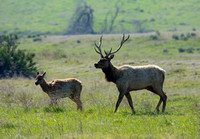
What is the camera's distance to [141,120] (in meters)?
10.8

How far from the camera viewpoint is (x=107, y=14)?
84125 millimetres

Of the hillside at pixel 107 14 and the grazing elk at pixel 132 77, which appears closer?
the grazing elk at pixel 132 77

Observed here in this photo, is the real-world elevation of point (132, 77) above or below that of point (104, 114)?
above

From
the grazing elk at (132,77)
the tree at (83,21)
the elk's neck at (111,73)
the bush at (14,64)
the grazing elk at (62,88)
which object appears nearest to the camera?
the grazing elk at (132,77)

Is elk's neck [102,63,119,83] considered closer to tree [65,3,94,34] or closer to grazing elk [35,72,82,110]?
grazing elk [35,72,82,110]

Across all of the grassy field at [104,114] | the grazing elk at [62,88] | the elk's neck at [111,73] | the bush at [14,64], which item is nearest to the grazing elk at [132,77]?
the elk's neck at [111,73]

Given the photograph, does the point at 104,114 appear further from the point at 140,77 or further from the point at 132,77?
the point at 140,77

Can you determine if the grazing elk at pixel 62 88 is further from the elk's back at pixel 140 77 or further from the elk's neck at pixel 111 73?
the elk's back at pixel 140 77

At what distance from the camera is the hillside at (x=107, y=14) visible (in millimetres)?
75188

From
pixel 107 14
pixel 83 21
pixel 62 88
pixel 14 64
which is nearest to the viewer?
pixel 62 88

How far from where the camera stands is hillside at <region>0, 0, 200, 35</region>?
75.2 m

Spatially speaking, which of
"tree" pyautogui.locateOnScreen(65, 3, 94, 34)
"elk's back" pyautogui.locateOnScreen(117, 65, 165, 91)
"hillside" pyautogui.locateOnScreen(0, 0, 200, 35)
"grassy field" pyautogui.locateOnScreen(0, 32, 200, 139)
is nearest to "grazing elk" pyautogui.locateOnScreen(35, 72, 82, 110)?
"grassy field" pyautogui.locateOnScreen(0, 32, 200, 139)

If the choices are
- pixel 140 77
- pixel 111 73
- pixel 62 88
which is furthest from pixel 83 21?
pixel 140 77

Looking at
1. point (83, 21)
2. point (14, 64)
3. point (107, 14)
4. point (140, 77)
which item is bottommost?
point (107, 14)
